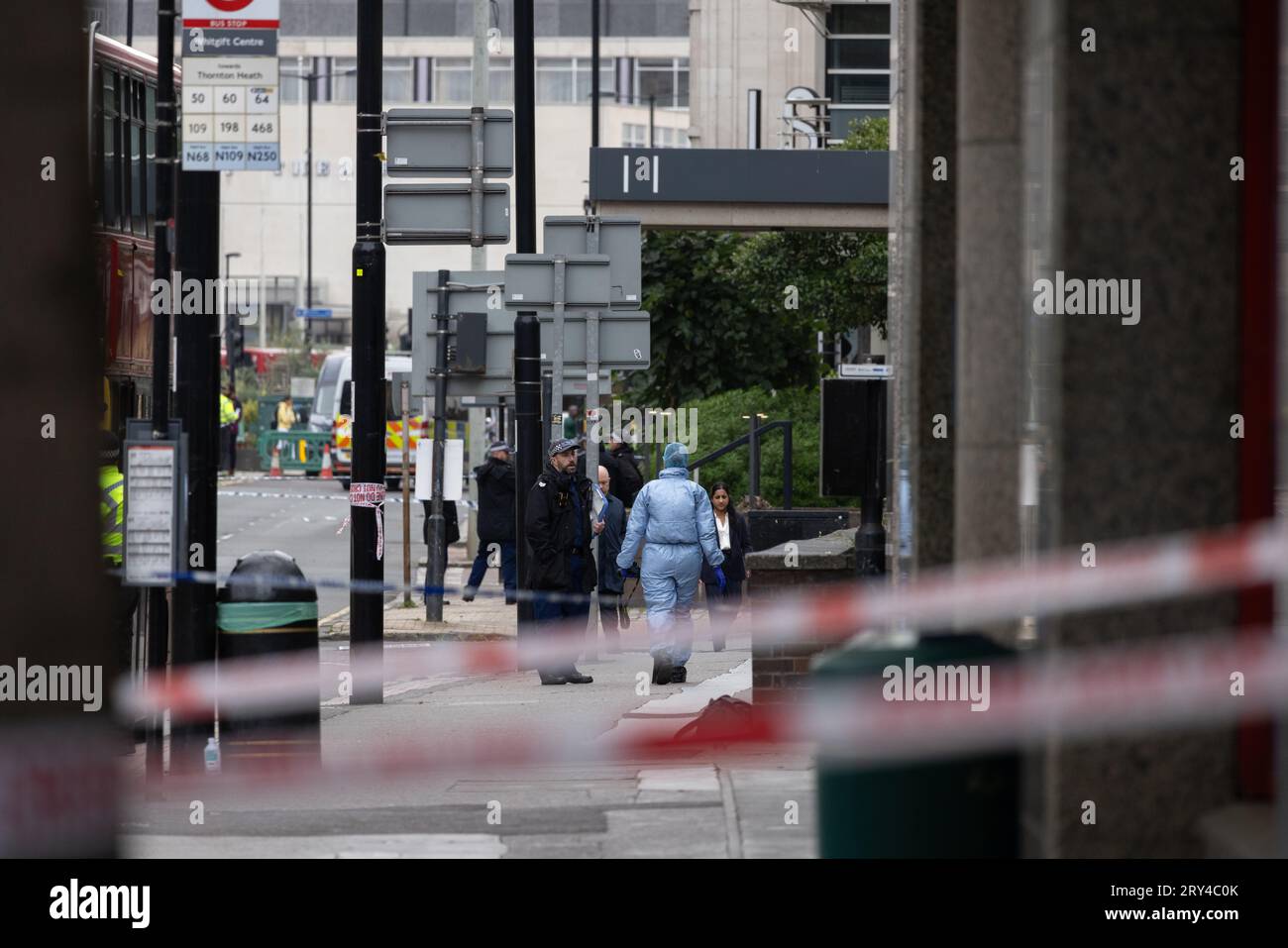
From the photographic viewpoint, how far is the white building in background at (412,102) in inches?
3270

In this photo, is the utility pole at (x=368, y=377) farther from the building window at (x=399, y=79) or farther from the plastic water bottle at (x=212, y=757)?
the building window at (x=399, y=79)

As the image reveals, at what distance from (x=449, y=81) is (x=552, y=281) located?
6848 cm

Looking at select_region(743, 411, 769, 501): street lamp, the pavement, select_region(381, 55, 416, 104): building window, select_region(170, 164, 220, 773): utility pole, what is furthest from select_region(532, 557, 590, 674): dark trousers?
select_region(381, 55, 416, 104): building window

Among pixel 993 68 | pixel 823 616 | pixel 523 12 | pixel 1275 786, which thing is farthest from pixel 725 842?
pixel 523 12

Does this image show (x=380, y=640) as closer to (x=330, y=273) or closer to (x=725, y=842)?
(x=725, y=842)

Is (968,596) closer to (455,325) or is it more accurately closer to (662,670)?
(662,670)

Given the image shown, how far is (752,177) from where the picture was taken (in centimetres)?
2298

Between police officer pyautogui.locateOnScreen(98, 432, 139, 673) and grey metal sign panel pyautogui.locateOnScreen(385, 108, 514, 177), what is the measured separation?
4.62m

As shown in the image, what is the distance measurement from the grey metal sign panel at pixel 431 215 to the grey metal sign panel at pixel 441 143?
0.14 meters

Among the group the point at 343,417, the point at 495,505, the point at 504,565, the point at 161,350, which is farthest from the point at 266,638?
the point at 343,417

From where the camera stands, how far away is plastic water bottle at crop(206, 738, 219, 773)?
10965 mm

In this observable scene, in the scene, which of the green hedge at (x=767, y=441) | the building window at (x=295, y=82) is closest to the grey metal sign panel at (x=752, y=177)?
the green hedge at (x=767, y=441)

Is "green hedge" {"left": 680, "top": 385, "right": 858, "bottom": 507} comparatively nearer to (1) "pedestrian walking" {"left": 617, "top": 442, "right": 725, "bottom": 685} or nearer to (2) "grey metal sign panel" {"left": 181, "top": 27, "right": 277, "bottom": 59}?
(1) "pedestrian walking" {"left": 617, "top": 442, "right": 725, "bottom": 685}

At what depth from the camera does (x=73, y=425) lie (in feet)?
16.7
